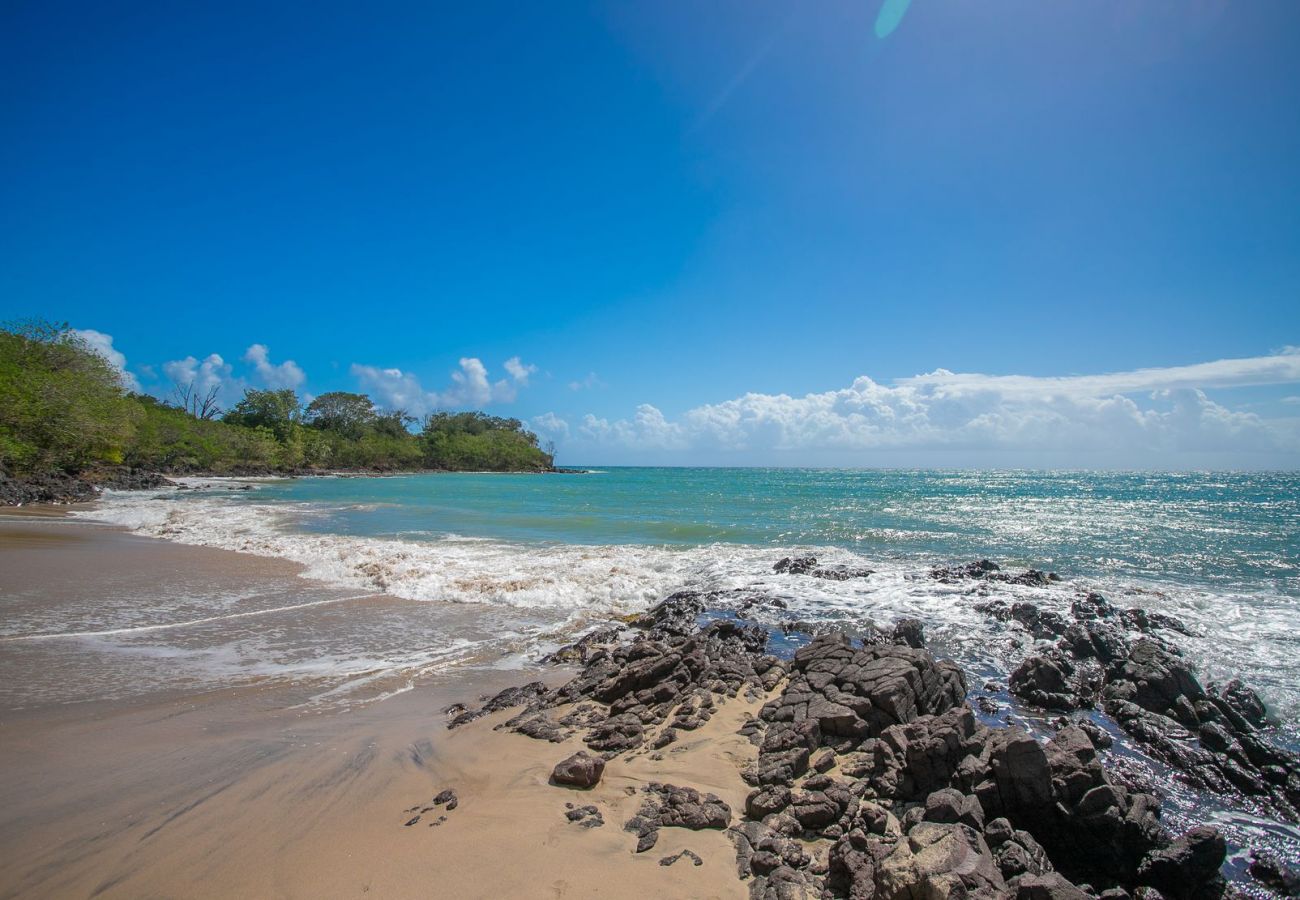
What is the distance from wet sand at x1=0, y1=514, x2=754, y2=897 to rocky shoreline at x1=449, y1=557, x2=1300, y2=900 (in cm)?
28

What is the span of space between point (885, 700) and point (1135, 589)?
12.9 m

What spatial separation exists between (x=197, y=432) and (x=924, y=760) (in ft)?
330

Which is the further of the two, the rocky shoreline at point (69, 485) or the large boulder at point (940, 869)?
the rocky shoreline at point (69, 485)

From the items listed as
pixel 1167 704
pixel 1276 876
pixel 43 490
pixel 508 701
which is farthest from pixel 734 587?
pixel 43 490

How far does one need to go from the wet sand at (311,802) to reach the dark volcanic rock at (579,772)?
10 cm

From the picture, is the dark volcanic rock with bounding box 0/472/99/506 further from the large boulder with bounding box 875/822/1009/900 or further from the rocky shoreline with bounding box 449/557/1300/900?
the large boulder with bounding box 875/822/1009/900

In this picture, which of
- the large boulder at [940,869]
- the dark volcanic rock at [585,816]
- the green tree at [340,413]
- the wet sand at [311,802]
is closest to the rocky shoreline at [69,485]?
the wet sand at [311,802]

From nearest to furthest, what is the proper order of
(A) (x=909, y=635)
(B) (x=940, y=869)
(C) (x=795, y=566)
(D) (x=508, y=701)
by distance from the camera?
1. (B) (x=940, y=869)
2. (D) (x=508, y=701)
3. (A) (x=909, y=635)
4. (C) (x=795, y=566)

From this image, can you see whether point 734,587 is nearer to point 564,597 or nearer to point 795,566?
point 795,566

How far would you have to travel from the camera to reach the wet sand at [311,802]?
13.0 feet

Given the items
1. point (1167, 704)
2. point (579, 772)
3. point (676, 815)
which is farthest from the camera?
point (1167, 704)

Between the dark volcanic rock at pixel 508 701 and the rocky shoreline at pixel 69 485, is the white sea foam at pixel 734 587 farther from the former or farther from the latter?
the rocky shoreline at pixel 69 485

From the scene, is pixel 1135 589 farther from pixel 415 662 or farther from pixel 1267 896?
pixel 415 662

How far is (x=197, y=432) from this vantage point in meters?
79.3
